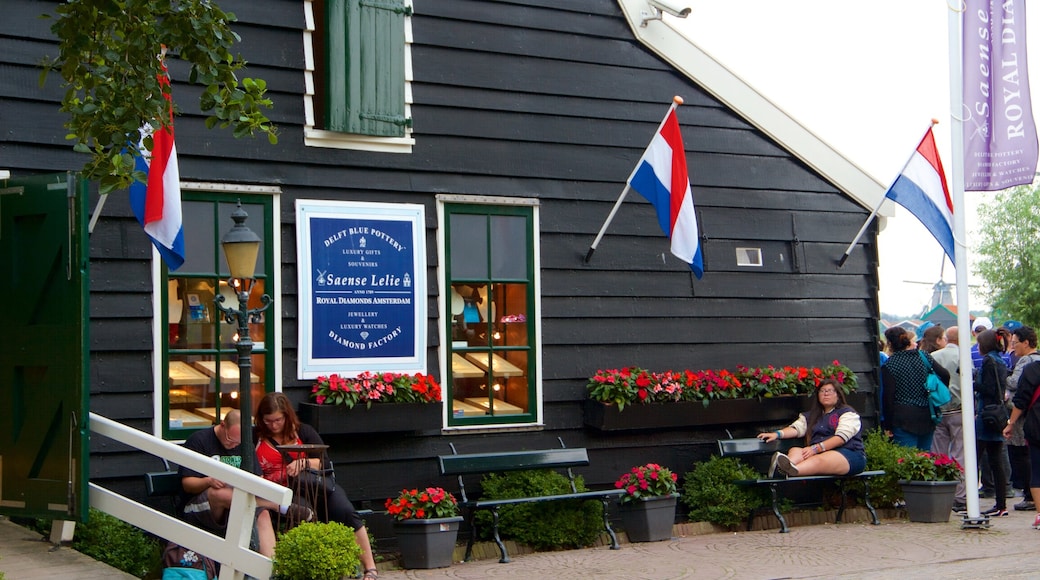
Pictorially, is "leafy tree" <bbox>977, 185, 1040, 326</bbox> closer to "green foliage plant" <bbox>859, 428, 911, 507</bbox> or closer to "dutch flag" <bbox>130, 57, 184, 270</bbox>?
"green foliage plant" <bbox>859, 428, 911, 507</bbox>

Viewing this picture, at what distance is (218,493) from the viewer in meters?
7.48

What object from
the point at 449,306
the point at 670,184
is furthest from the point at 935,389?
the point at 449,306

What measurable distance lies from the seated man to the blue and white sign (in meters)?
1.08

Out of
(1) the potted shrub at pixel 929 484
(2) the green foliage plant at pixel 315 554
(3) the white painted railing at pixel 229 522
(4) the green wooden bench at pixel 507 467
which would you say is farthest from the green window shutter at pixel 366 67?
(1) the potted shrub at pixel 929 484

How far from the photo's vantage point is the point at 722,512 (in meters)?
10.2

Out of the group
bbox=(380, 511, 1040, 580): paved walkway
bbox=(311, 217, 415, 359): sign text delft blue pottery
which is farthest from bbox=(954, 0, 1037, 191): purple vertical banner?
bbox=(311, 217, 415, 359): sign text delft blue pottery

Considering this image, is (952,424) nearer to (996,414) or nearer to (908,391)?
(908,391)

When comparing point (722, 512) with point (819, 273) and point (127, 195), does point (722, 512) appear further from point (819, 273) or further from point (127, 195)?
point (127, 195)

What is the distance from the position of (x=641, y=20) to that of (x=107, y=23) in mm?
5302

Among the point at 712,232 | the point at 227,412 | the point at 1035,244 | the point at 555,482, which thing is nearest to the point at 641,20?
the point at 712,232

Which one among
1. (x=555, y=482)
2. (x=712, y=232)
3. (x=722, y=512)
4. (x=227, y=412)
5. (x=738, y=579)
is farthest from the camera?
(x=712, y=232)

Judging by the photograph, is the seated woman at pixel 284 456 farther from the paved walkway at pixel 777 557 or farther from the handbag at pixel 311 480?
the paved walkway at pixel 777 557

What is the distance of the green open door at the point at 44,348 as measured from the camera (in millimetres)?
6762

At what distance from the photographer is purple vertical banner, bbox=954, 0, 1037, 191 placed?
31.8ft
